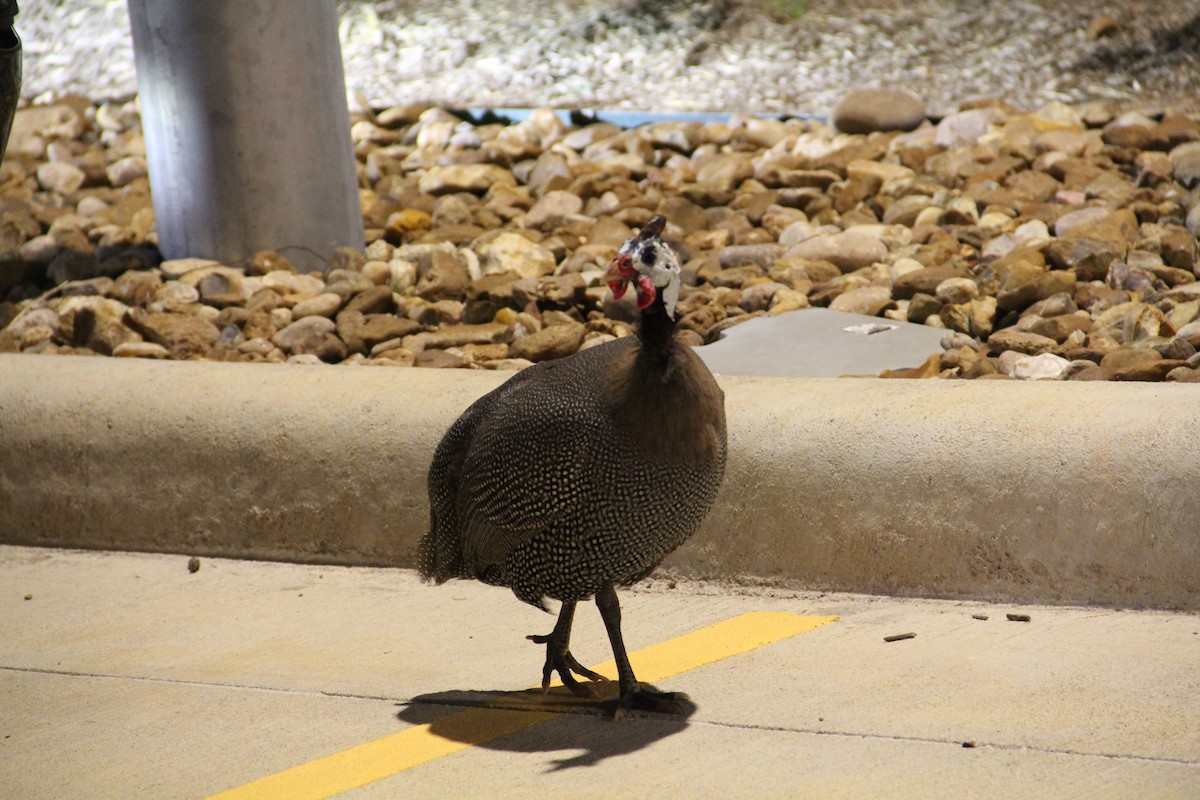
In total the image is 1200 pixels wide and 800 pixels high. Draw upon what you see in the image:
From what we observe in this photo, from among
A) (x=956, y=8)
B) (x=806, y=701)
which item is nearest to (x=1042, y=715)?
(x=806, y=701)

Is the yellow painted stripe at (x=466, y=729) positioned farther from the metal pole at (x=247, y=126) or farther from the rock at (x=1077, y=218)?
the metal pole at (x=247, y=126)

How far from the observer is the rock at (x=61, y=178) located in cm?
931

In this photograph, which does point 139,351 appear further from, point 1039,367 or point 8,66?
point 1039,367

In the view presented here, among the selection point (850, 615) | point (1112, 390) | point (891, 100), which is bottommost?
point (850, 615)

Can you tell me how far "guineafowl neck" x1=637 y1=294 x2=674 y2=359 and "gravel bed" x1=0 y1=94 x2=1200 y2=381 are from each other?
7.19 ft

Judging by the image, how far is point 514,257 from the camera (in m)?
7.04

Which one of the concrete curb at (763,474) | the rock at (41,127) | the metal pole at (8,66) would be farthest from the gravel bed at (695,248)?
the metal pole at (8,66)

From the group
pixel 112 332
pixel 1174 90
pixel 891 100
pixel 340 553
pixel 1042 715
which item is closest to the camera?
pixel 1042 715

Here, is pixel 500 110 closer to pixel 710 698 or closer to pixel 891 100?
pixel 891 100

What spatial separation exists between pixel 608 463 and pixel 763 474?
3.73 feet

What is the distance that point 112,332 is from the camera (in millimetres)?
6402

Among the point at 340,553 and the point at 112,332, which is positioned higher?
the point at 112,332

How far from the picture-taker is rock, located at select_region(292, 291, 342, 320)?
21.5 feet

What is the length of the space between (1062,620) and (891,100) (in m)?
5.54
